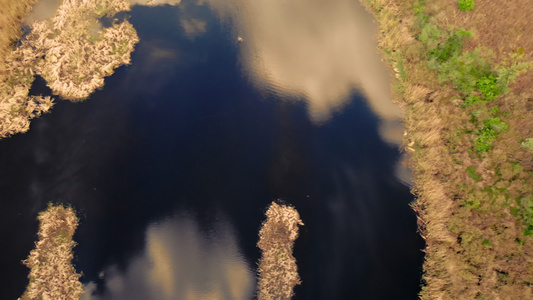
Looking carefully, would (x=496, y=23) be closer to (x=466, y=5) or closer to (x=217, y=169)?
(x=466, y=5)

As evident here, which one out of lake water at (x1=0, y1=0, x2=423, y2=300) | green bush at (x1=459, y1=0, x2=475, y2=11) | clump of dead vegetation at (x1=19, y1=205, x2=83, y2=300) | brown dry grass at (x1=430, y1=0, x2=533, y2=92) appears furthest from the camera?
green bush at (x1=459, y1=0, x2=475, y2=11)

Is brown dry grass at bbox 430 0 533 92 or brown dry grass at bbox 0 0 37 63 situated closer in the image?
brown dry grass at bbox 430 0 533 92

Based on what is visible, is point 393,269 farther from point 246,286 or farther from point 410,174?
point 246,286

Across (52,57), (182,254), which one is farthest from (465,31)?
(52,57)

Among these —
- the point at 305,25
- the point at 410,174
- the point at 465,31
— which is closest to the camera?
the point at 410,174

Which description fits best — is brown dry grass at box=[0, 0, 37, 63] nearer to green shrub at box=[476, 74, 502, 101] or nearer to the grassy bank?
the grassy bank

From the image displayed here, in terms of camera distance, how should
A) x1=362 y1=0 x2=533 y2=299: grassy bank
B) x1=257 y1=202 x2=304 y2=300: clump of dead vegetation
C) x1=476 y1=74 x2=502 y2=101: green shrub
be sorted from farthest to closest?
x1=476 y1=74 x2=502 y2=101: green shrub, x1=257 y1=202 x2=304 y2=300: clump of dead vegetation, x1=362 y1=0 x2=533 y2=299: grassy bank

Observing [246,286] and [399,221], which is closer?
[246,286]

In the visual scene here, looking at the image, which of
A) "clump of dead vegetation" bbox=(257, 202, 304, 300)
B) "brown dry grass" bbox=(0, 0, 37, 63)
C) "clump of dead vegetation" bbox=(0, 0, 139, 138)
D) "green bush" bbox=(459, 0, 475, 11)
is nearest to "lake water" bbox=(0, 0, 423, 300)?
"clump of dead vegetation" bbox=(257, 202, 304, 300)
